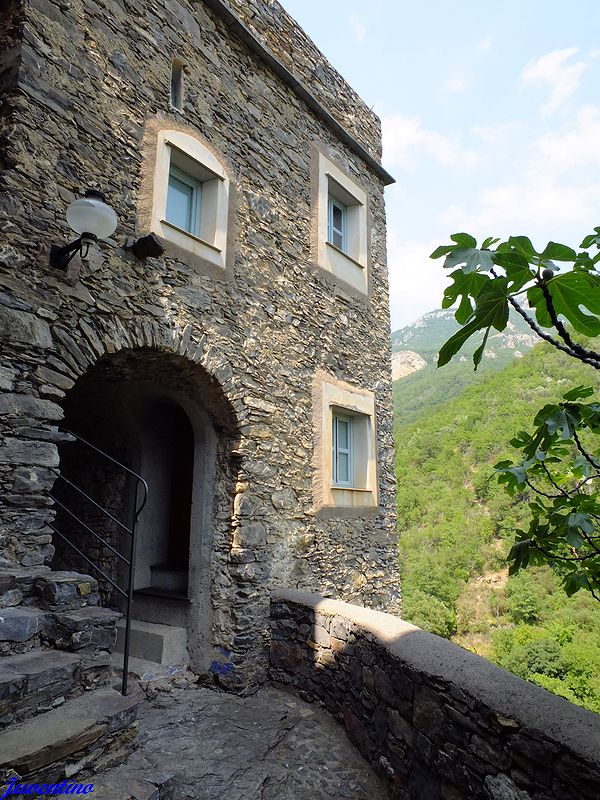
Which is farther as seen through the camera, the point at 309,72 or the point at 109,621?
the point at 309,72

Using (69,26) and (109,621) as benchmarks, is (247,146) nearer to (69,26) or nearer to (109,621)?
(69,26)

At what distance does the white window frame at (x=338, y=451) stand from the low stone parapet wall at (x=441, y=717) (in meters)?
2.05

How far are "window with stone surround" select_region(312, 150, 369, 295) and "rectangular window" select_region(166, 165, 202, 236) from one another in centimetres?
164

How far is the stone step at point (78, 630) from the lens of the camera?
2.73 meters

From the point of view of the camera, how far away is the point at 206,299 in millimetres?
4422

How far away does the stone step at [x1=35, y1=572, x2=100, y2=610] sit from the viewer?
2.82 meters

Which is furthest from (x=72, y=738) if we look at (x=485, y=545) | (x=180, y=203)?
(x=485, y=545)

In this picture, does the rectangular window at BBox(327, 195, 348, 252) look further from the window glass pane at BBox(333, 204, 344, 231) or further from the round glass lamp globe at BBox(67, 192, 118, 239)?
the round glass lamp globe at BBox(67, 192, 118, 239)

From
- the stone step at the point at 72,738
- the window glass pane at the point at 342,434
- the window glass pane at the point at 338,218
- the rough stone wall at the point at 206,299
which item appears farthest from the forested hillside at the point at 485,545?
the stone step at the point at 72,738

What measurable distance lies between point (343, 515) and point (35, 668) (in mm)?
3700

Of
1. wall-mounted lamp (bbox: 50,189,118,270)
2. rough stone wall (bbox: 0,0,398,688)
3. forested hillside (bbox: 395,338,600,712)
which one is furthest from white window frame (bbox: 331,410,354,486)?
forested hillside (bbox: 395,338,600,712)

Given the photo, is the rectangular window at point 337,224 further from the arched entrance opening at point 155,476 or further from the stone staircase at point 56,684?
the stone staircase at point 56,684

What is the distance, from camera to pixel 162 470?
548 cm

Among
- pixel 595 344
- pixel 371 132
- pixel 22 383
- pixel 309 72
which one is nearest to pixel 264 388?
pixel 22 383
